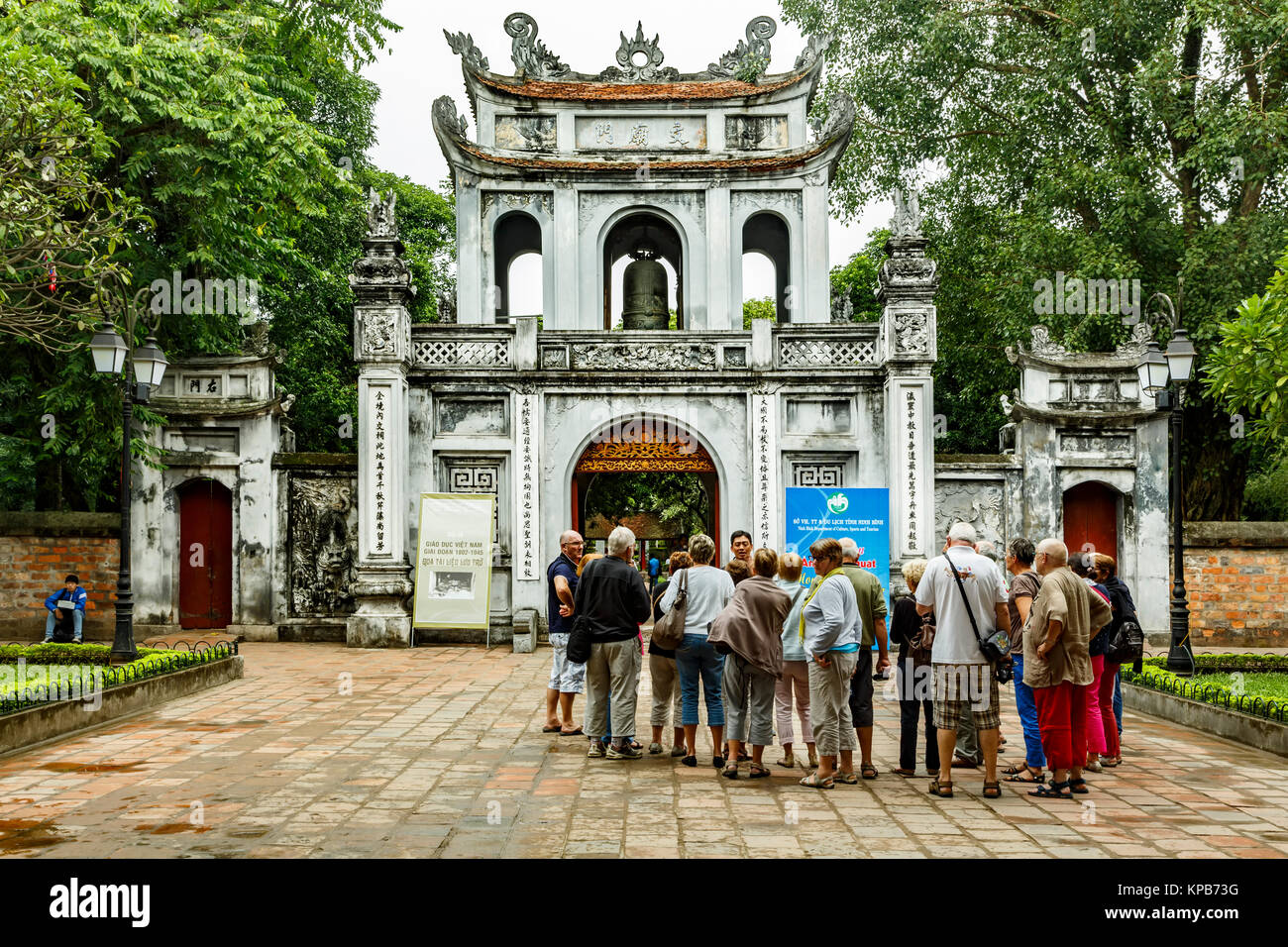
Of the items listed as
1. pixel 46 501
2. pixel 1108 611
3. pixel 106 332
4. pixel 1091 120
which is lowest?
pixel 1108 611

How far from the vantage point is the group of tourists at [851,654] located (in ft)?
23.8

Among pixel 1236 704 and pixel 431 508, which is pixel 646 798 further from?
pixel 431 508

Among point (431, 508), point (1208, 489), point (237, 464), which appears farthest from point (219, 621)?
point (1208, 489)

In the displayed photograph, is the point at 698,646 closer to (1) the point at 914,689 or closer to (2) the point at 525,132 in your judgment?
(1) the point at 914,689

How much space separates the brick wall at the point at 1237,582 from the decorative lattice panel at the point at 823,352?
6079 millimetres

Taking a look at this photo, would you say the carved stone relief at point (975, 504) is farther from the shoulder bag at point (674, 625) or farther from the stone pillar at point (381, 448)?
the shoulder bag at point (674, 625)

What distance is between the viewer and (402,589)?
16688 millimetres

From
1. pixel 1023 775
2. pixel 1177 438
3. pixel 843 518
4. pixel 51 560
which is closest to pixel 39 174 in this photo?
pixel 51 560

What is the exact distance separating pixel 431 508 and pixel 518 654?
108 inches

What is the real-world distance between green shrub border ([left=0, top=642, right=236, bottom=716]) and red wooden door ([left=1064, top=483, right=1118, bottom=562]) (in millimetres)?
13244

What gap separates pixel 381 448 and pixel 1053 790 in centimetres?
1226

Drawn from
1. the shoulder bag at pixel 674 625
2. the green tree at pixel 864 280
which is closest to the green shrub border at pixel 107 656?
the shoulder bag at pixel 674 625

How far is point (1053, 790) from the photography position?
7289mm

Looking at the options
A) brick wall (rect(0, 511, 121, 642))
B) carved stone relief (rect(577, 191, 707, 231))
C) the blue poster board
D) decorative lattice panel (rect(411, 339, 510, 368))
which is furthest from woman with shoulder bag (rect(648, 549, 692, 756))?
brick wall (rect(0, 511, 121, 642))
